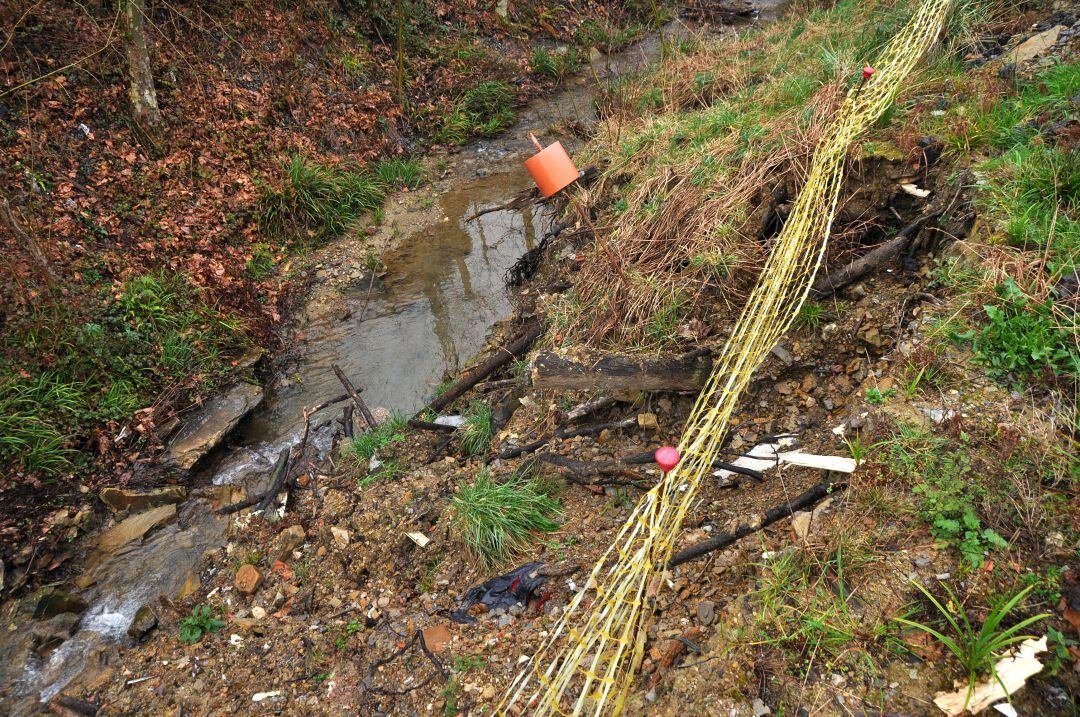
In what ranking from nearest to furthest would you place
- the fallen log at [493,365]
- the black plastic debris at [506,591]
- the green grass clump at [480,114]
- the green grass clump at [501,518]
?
the black plastic debris at [506,591], the green grass clump at [501,518], the fallen log at [493,365], the green grass clump at [480,114]

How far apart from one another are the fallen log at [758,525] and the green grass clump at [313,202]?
6.16 m

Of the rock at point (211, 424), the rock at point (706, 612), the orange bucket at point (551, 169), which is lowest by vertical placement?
the rock at point (706, 612)

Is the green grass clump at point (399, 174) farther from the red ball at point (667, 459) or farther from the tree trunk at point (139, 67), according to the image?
the red ball at point (667, 459)

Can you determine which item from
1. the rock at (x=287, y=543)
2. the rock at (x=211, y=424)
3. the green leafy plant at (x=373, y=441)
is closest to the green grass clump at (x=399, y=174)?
the rock at (x=211, y=424)

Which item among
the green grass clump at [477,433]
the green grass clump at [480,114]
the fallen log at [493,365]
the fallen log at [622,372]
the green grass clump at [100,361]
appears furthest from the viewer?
the green grass clump at [480,114]

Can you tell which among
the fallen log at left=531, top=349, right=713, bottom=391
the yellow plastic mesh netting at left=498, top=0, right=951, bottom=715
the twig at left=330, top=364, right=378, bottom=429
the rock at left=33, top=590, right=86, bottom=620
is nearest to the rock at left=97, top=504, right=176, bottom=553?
the rock at left=33, top=590, right=86, bottom=620

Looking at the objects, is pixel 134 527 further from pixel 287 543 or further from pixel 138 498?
pixel 287 543

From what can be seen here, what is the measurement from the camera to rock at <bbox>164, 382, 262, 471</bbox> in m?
4.78

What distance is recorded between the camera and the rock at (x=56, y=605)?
12.2 feet

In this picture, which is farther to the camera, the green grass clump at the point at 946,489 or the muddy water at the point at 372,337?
the muddy water at the point at 372,337

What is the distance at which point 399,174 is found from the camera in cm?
822

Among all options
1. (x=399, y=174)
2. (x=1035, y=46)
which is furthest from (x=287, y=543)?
(x=399, y=174)

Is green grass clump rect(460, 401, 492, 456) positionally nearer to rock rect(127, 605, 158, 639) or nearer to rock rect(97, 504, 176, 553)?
rock rect(127, 605, 158, 639)

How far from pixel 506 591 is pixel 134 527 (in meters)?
3.17
